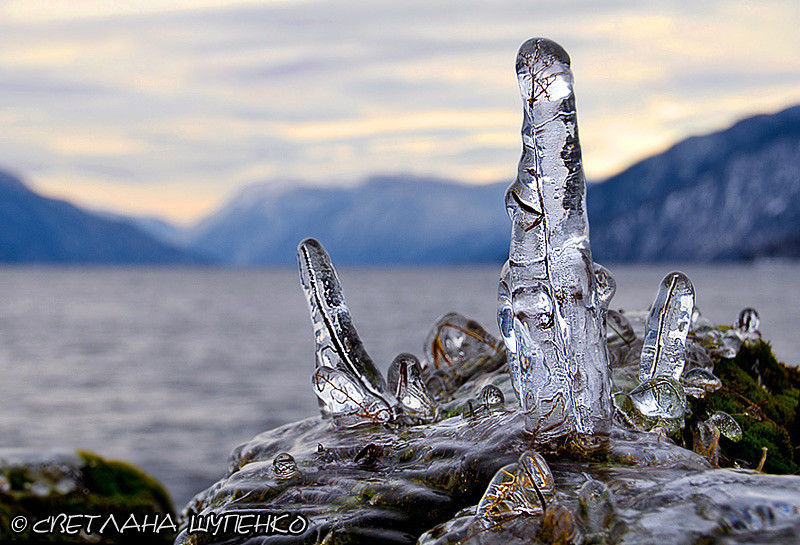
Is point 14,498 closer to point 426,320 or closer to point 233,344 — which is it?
point 233,344

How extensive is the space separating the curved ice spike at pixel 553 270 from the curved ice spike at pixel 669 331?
2.04 ft

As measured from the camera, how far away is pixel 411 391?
361 cm

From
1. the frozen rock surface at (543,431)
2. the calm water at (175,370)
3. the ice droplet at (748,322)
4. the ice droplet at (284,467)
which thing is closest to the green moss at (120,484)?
the frozen rock surface at (543,431)

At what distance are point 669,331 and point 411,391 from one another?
1.11m

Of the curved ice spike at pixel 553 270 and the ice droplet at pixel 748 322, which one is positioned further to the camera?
the ice droplet at pixel 748 322

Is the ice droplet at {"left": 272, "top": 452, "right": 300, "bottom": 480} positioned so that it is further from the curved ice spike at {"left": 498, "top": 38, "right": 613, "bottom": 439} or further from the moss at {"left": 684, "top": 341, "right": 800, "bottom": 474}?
the moss at {"left": 684, "top": 341, "right": 800, "bottom": 474}

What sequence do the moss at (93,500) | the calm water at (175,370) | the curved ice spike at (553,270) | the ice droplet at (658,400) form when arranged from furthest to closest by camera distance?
1. the calm water at (175,370)
2. the moss at (93,500)
3. the ice droplet at (658,400)
4. the curved ice spike at (553,270)

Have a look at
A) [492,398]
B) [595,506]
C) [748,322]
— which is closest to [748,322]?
[748,322]

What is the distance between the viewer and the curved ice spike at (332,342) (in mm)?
3572

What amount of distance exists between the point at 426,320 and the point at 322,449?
191 feet

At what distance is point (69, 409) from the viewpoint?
25641 millimetres

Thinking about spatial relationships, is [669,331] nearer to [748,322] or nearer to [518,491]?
[748,322]

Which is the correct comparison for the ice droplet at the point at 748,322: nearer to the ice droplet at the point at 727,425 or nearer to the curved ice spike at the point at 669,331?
the curved ice spike at the point at 669,331

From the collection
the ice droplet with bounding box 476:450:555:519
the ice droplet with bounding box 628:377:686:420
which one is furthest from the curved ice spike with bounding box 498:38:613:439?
the ice droplet with bounding box 476:450:555:519
